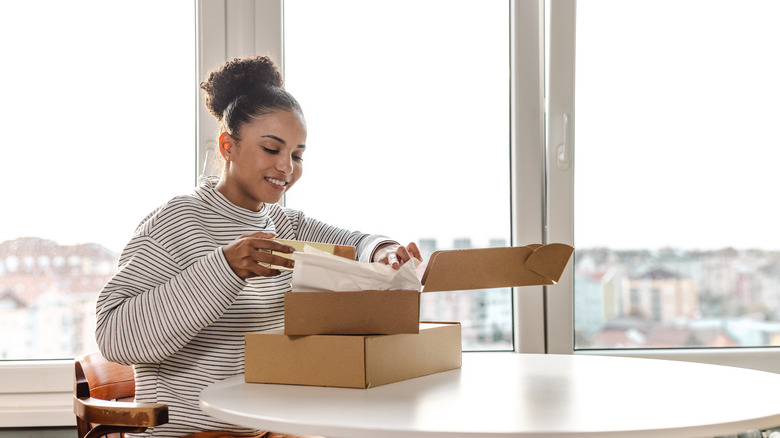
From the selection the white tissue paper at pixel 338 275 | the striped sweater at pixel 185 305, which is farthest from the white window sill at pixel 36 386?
the white tissue paper at pixel 338 275

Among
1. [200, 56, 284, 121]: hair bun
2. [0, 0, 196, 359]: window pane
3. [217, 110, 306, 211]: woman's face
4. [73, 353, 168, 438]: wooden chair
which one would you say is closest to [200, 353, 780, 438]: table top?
[73, 353, 168, 438]: wooden chair

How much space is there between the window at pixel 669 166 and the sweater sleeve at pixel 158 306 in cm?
136

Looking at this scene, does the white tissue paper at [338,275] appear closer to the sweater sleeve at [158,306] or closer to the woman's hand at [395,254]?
the sweater sleeve at [158,306]

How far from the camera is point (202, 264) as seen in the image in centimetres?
135

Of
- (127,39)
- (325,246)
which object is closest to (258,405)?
(325,246)

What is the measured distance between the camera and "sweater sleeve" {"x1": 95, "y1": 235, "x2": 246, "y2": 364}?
134 cm

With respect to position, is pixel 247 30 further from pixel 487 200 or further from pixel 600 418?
pixel 600 418

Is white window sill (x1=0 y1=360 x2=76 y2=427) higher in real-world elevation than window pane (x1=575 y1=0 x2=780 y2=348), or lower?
lower

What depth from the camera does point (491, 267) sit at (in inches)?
51.3

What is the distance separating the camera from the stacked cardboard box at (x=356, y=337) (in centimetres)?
114

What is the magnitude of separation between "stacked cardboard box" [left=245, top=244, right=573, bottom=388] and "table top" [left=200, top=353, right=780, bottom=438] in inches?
1.0

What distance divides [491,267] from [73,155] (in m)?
1.53

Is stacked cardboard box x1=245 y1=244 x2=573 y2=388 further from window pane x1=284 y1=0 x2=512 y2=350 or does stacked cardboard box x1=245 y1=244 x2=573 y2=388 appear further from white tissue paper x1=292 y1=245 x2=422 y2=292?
window pane x1=284 y1=0 x2=512 y2=350

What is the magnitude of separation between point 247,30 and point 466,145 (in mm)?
778
